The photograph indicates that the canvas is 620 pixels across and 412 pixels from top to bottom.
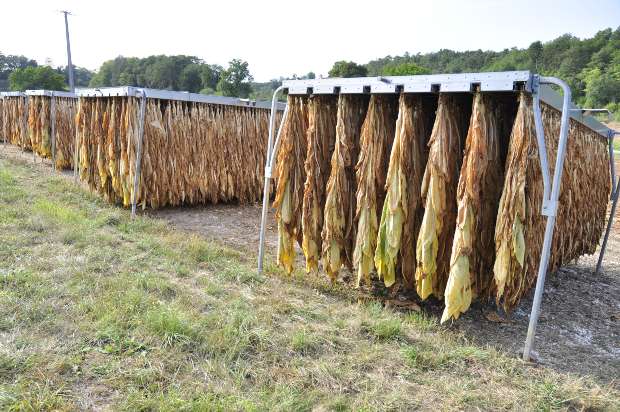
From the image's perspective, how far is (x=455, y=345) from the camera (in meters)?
3.35

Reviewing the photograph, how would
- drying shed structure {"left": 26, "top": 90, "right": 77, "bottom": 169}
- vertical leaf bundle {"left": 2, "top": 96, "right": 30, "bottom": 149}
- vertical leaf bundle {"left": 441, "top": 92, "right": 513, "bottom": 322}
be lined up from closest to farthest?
1. vertical leaf bundle {"left": 441, "top": 92, "right": 513, "bottom": 322}
2. drying shed structure {"left": 26, "top": 90, "right": 77, "bottom": 169}
3. vertical leaf bundle {"left": 2, "top": 96, "right": 30, "bottom": 149}

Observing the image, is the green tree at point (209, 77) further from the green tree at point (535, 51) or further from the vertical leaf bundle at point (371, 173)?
the vertical leaf bundle at point (371, 173)

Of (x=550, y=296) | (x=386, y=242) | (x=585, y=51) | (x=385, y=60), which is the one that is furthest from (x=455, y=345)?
(x=385, y=60)

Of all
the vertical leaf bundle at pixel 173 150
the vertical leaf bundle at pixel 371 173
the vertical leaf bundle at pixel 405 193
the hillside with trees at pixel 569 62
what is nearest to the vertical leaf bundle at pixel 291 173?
the vertical leaf bundle at pixel 371 173

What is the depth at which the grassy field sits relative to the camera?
2.59m

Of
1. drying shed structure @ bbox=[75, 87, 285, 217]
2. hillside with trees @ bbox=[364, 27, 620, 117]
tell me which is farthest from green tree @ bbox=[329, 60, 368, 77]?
drying shed structure @ bbox=[75, 87, 285, 217]

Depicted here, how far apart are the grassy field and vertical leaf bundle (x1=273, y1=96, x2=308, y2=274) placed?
0.64 m

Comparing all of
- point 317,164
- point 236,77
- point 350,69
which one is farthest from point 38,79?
point 317,164

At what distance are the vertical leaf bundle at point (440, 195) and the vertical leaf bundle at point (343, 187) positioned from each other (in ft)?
3.00

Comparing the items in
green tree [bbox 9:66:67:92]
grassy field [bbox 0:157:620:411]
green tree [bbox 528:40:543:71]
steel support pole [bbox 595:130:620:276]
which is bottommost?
grassy field [bbox 0:157:620:411]

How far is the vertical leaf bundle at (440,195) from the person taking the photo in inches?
140

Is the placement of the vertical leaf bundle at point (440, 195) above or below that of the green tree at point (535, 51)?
below

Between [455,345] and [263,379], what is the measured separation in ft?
5.53

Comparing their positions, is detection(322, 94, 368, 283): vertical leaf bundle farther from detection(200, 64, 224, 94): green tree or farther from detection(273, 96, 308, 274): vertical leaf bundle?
detection(200, 64, 224, 94): green tree
